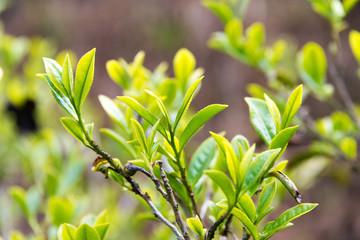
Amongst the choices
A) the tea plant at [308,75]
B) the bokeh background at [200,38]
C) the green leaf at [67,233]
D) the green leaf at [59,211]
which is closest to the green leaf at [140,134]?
the green leaf at [67,233]

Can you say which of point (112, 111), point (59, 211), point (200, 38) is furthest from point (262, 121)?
point (200, 38)

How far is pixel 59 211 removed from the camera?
1.72 feet

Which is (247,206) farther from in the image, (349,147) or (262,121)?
(349,147)

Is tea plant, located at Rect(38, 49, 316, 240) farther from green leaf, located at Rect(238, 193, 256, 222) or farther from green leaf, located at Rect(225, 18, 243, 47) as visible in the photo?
green leaf, located at Rect(225, 18, 243, 47)

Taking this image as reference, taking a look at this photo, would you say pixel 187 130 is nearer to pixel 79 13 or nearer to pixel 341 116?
pixel 341 116

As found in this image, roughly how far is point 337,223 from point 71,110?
1.72 metres

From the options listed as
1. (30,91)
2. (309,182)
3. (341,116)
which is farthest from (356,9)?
(30,91)

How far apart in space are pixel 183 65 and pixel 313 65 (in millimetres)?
287

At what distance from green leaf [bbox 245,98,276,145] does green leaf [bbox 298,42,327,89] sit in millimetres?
328

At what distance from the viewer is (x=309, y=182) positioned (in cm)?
95

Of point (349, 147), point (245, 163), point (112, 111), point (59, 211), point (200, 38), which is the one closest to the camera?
point (245, 163)

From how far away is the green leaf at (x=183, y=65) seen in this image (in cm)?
51

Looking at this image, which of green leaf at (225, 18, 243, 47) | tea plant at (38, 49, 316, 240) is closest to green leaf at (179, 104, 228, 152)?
tea plant at (38, 49, 316, 240)

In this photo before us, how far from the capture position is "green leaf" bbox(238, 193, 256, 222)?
0.34 m
